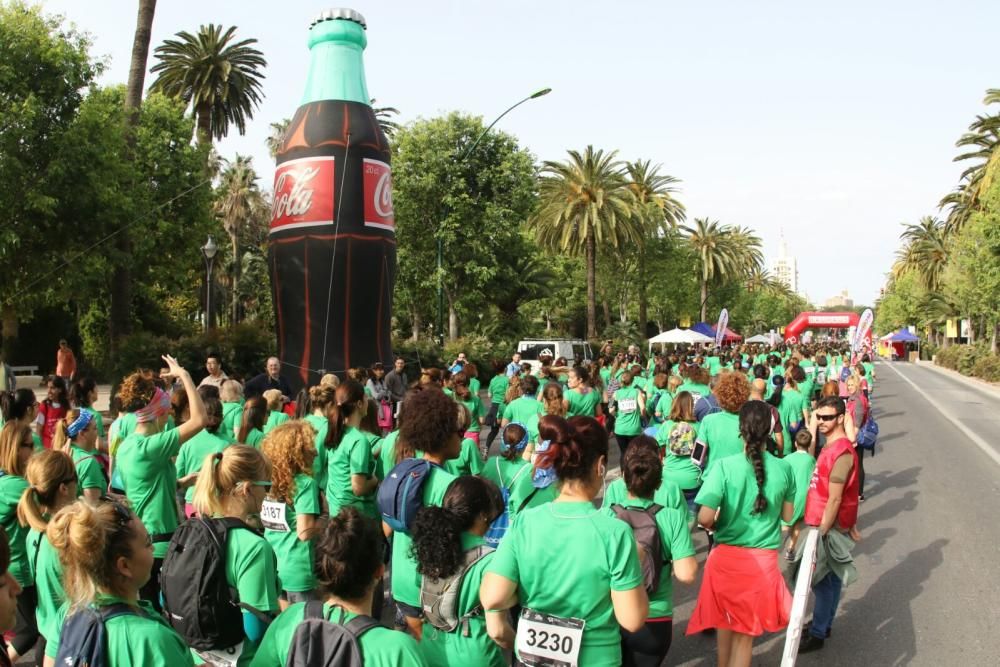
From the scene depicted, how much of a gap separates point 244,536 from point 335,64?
12851 millimetres

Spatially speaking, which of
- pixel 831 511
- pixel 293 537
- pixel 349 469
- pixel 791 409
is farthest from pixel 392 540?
pixel 791 409

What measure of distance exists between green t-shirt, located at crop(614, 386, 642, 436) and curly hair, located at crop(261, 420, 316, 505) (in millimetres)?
5277

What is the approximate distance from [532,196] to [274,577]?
29.7 m

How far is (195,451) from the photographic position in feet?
15.8

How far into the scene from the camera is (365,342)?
1473cm

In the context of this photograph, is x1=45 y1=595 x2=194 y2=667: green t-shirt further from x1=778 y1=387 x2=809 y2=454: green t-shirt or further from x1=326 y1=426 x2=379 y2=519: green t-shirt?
x1=778 y1=387 x2=809 y2=454: green t-shirt

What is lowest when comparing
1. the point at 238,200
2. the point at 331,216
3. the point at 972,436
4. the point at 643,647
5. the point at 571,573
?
the point at 972,436

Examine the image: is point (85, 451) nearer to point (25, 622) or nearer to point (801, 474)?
point (25, 622)

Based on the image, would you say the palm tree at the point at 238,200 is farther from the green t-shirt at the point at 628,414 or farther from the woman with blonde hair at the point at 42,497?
the woman with blonde hair at the point at 42,497

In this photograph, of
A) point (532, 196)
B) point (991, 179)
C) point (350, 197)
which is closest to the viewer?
point (350, 197)

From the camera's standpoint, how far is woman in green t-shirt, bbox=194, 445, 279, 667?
2902 mm

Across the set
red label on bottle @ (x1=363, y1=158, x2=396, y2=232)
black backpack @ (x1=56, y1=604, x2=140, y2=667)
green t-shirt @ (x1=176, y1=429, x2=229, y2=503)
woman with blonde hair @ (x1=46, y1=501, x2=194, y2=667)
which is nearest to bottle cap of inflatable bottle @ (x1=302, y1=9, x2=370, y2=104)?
red label on bottle @ (x1=363, y1=158, x2=396, y2=232)

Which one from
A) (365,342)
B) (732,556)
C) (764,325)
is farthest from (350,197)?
(764,325)

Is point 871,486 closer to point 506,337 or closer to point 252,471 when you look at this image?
point 252,471
